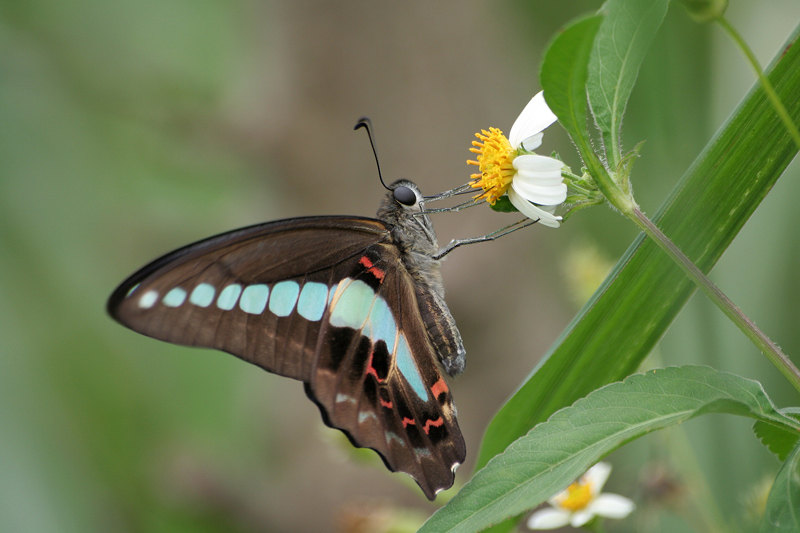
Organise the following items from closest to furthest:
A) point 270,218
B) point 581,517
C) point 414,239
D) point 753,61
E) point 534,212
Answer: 1. point 753,61
2. point 534,212
3. point 581,517
4. point 414,239
5. point 270,218

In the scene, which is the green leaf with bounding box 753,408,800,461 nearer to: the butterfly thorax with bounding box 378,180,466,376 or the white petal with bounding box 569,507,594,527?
the white petal with bounding box 569,507,594,527

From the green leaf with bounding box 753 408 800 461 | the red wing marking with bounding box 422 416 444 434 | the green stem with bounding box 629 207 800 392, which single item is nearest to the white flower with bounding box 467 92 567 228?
the green stem with bounding box 629 207 800 392

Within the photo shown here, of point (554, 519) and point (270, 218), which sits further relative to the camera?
point (270, 218)

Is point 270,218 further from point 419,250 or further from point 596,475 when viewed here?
point 596,475

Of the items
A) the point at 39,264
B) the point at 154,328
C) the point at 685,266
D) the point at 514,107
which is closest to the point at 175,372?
the point at 39,264

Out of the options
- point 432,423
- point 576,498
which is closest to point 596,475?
point 576,498

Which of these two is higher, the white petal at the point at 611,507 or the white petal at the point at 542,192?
the white petal at the point at 542,192

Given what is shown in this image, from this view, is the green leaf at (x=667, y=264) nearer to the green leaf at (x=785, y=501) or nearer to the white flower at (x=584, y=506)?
the green leaf at (x=785, y=501)

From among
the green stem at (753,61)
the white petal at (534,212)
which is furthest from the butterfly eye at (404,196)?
the green stem at (753,61)
